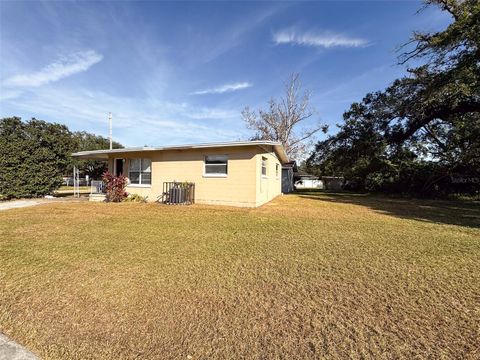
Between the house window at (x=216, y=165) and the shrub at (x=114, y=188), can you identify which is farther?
the shrub at (x=114, y=188)

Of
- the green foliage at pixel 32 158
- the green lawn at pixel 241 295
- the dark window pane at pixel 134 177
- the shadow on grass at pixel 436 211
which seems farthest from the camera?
the green foliage at pixel 32 158

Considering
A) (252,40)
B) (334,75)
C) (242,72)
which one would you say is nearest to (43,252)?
(252,40)

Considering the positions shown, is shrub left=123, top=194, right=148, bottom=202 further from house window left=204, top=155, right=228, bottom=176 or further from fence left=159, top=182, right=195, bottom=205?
house window left=204, top=155, right=228, bottom=176

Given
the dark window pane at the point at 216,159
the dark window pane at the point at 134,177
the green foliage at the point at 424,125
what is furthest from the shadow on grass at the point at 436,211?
the dark window pane at the point at 134,177

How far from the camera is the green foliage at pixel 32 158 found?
1405cm

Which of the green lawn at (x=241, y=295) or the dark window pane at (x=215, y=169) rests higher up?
the dark window pane at (x=215, y=169)

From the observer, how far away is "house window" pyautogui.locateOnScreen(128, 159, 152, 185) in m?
13.6

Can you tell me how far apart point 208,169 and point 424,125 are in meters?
16.3

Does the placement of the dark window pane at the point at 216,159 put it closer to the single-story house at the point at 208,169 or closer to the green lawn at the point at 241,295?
the single-story house at the point at 208,169

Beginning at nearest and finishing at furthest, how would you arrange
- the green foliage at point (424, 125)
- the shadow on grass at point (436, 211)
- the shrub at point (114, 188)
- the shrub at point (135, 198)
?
the shadow on grass at point (436, 211) < the green foliage at point (424, 125) < the shrub at point (114, 188) < the shrub at point (135, 198)

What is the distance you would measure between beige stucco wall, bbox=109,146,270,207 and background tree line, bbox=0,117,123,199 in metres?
5.60

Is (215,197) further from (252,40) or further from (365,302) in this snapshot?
(252,40)

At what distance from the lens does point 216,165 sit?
11.7m

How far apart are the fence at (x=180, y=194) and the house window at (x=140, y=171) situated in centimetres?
209
